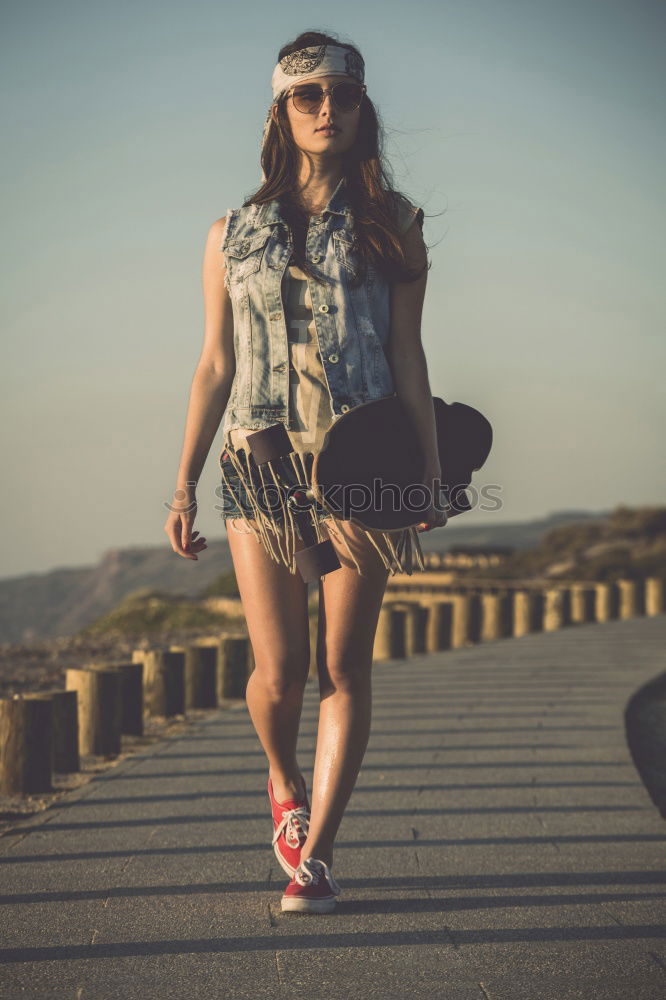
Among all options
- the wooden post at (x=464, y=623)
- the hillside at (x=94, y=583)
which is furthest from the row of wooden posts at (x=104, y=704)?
the hillside at (x=94, y=583)

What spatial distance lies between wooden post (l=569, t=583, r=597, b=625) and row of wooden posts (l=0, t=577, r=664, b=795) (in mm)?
12

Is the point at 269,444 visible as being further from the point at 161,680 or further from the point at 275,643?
the point at 161,680

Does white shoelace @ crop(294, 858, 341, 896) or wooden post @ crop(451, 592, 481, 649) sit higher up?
wooden post @ crop(451, 592, 481, 649)

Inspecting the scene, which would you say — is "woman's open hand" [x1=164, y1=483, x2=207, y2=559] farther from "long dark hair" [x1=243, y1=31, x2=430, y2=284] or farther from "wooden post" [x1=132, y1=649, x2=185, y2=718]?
"wooden post" [x1=132, y1=649, x2=185, y2=718]

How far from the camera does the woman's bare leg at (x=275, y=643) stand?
11.0 feet

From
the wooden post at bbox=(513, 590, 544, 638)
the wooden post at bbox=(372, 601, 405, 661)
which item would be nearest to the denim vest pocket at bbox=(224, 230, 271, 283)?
the wooden post at bbox=(372, 601, 405, 661)

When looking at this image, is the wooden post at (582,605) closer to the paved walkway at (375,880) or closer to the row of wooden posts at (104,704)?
the row of wooden posts at (104,704)

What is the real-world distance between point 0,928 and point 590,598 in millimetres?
12050

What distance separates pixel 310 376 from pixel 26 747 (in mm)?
2503

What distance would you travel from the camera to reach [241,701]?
313 inches

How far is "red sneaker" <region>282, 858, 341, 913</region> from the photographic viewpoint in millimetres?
3197

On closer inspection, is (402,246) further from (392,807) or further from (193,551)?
(392,807)

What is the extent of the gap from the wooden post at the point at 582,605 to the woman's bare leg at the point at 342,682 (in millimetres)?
11262

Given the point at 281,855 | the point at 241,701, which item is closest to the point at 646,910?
the point at 281,855
